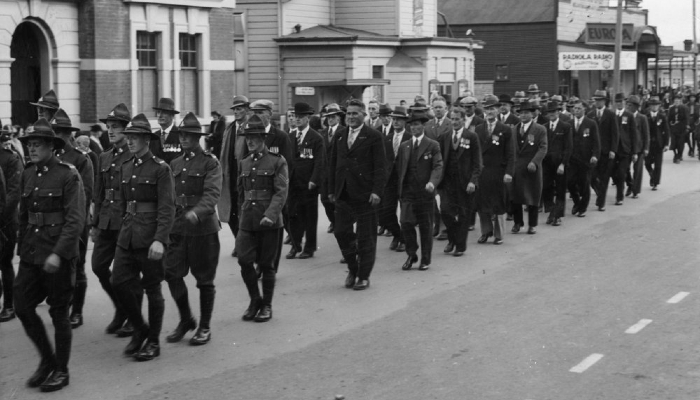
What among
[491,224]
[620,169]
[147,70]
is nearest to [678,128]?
[620,169]

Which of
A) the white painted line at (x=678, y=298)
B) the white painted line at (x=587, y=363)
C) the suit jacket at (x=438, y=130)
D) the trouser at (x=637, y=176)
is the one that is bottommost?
the white painted line at (x=587, y=363)

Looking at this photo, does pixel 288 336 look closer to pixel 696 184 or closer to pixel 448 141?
pixel 448 141

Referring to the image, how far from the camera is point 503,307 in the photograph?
11.0 m

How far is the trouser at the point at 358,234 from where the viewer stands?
12.0m

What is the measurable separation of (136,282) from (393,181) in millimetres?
5940

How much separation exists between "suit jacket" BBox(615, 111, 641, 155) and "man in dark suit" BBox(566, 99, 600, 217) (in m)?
1.62

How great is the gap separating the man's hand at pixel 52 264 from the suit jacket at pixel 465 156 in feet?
24.2

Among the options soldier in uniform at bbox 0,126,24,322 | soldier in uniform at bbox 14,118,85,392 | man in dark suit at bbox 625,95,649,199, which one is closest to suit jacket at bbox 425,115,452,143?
soldier in uniform at bbox 0,126,24,322

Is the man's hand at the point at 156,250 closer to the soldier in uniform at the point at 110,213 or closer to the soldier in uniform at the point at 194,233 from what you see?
the soldier in uniform at the point at 110,213

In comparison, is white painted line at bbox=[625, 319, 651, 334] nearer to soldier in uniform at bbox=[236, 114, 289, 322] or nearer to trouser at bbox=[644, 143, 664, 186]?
soldier in uniform at bbox=[236, 114, 289, 322]

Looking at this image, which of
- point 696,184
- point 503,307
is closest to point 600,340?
point 503,307

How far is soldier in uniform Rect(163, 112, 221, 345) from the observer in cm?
952

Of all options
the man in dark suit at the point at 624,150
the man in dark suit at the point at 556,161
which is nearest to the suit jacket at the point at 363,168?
the man in dark suit at the point at 556,161

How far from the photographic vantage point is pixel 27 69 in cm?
2170
